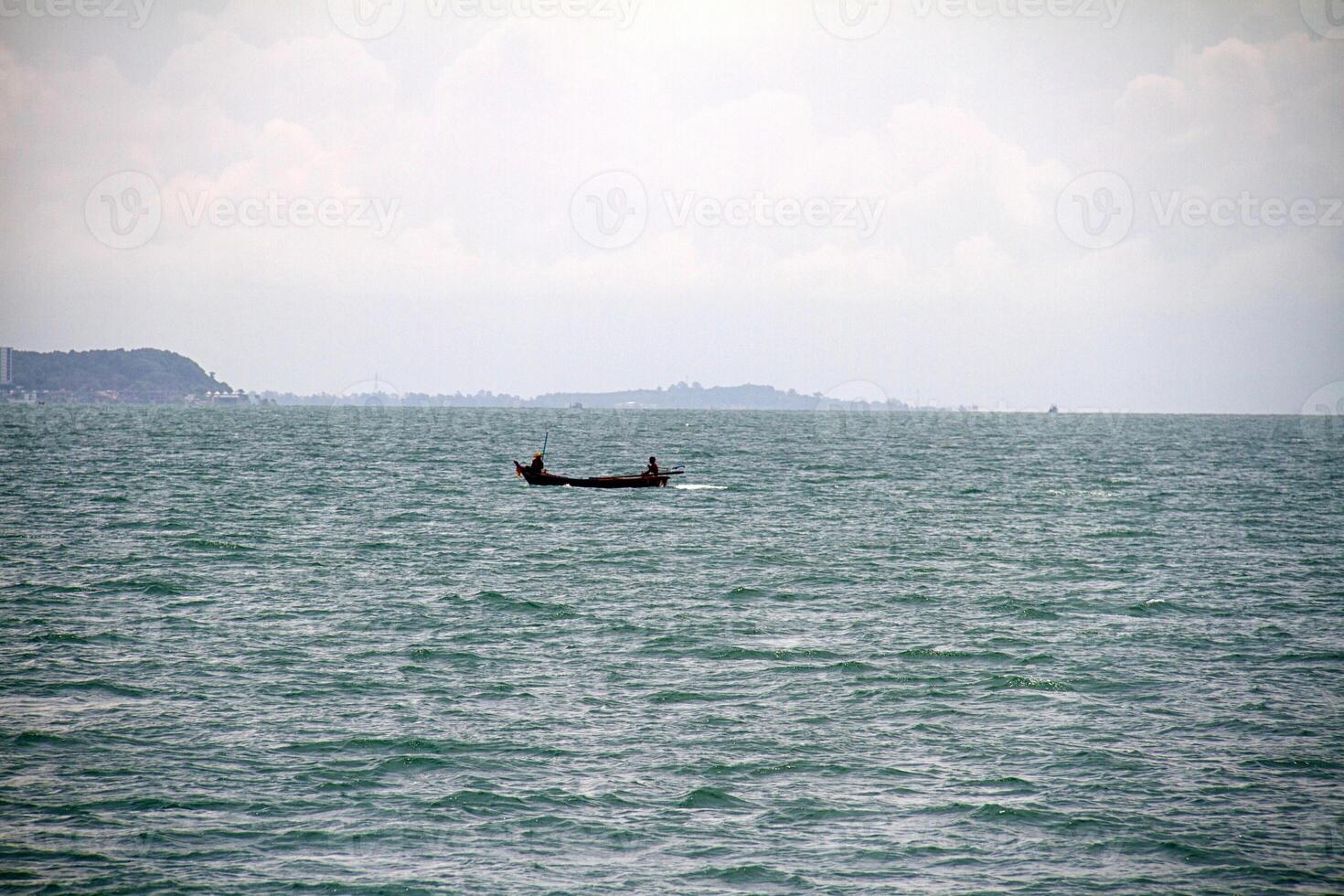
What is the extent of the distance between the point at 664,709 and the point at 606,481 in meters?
43.5

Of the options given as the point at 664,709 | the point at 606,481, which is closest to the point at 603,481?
the point at 606,481

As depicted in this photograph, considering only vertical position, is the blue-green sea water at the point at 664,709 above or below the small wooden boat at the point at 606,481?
below

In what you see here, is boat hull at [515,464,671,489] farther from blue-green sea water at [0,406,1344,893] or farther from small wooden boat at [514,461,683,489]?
blue-green sea water at [0,406,1344,893]

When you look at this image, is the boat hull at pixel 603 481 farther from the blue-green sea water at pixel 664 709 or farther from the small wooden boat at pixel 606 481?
the blue-green sea water at pixel 664 709

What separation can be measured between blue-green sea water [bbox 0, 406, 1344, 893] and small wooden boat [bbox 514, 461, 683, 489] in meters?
15.8

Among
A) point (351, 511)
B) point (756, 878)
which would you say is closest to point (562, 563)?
point (351, 511)

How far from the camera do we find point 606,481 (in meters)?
63.8

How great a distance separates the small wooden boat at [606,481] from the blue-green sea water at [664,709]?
15794 millimetres

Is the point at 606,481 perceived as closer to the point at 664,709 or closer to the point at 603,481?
the point at 603,481

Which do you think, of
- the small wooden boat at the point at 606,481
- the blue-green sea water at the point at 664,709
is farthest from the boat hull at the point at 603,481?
the blue-green sea water at the point at 664,709

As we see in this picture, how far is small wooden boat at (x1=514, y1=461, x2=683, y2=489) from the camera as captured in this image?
63.8 m

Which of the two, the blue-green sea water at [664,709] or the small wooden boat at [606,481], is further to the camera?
the small wooden boat at [606,481]

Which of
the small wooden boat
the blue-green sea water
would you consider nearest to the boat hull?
the small wooden boat

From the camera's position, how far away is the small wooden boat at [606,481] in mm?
63750
